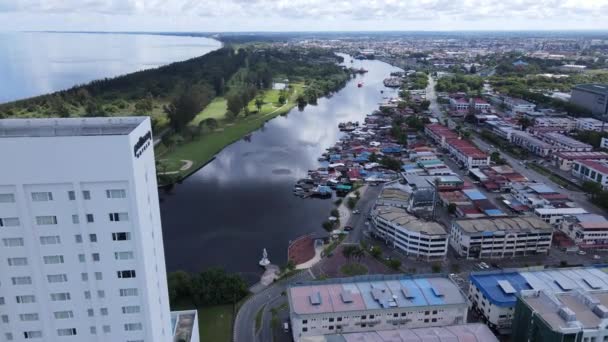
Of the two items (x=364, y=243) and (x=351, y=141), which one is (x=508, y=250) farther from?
(x=351, y=141)

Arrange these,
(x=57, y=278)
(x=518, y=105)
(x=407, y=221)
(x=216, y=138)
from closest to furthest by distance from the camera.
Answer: (x=57, y=278), (x=407, y=221), (x=216, y=138), (x=518, y=105)

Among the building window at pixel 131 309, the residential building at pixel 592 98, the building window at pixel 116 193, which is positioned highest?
the building window at pixel 116 193

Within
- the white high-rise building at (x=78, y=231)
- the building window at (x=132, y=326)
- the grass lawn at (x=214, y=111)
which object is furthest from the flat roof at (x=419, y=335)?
the grass lawn at (x=214, y=111)

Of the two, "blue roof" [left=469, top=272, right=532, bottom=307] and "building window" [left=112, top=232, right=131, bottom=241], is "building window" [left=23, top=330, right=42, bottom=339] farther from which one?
"blue roof" [left=469, top=272, right=532, bottom=307]

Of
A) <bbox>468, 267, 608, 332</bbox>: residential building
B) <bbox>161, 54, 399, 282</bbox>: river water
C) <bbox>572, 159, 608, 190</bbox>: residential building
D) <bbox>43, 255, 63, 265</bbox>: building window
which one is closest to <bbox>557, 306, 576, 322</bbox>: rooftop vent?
<bbox>468, 267, 608, 332</bbox>: residential building

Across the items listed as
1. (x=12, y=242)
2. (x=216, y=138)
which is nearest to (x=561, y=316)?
(x=12, y=242)

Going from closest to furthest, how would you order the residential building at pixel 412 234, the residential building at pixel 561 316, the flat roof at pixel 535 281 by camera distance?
the residential building at pixel 561 316 < the flat roof at pixel 535 281 < the residential building at pixel 412 234

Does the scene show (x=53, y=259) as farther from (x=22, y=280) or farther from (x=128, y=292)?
(x=128, y=292)

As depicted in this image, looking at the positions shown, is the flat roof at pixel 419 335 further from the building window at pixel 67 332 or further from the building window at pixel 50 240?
the building window at pixel 50 240
